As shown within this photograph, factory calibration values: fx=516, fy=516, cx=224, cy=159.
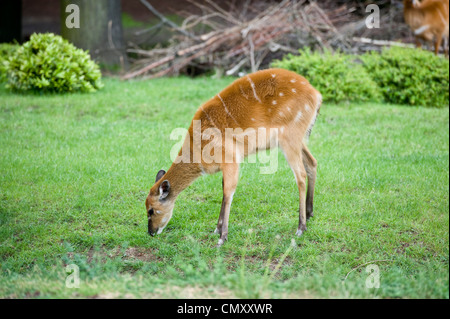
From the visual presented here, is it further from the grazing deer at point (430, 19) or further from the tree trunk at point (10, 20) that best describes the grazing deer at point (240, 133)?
the tree trunk at point (10, 20)

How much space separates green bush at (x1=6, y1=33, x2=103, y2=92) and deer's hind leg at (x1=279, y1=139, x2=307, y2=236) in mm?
5986

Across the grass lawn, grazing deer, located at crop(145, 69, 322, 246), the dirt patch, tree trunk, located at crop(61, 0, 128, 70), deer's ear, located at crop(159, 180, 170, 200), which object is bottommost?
the dirt patch

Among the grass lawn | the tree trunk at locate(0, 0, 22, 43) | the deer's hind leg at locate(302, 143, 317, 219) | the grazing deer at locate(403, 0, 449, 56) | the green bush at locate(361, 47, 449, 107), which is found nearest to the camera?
the grass lawn

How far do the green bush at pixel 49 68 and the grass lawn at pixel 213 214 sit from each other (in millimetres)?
987

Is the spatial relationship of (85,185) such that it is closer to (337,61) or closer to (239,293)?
(239,293)

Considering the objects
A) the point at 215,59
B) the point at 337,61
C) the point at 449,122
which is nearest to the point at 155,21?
the point at 215,59

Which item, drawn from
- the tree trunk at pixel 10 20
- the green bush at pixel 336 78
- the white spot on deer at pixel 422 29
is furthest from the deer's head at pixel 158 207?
the tree trunk at pixel 10 20

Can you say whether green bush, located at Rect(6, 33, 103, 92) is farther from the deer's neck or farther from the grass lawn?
the deer's neck

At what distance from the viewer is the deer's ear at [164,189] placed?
16.8 feet

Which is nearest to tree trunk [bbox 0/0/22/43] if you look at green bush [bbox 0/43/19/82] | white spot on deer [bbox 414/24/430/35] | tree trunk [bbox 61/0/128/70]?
green bush [bbox 0/43/19/82]

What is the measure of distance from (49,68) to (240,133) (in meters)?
5.97

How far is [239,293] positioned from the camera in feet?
11.6

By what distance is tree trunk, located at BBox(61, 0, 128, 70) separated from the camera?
11.8 m

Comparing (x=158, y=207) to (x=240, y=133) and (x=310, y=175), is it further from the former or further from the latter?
(x=310, y=175)
